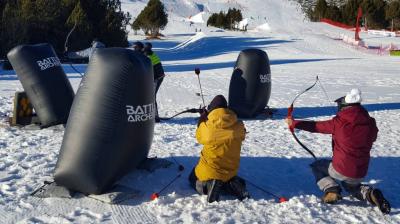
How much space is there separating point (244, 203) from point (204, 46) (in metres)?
38.1

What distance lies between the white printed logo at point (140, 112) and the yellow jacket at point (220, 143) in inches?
28.1

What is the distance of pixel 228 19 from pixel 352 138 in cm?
7991

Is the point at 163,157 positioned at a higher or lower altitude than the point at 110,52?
lower

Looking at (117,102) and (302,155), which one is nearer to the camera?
(117,102)

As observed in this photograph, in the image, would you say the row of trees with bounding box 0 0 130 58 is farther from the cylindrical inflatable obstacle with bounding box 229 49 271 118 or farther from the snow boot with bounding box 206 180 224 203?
the snow boot with bounding box 206 180 224 203

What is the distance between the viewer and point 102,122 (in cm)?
572

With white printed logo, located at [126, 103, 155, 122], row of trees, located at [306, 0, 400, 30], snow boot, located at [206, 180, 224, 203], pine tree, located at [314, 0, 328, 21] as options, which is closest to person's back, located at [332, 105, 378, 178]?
snow boot, located at [206, 180, 224, 203]

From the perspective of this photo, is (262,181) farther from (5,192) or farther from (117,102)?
(5,192)

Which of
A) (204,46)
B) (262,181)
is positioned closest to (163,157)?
(262,181)

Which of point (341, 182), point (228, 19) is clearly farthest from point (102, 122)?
point (228, 19)

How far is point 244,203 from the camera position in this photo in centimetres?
582

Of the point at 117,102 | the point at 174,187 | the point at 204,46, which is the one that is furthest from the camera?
the point at 204,46

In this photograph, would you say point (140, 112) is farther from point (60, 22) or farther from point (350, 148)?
point (60, 22)

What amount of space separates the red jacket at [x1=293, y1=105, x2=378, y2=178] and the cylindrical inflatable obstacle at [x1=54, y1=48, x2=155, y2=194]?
91.9 inches
